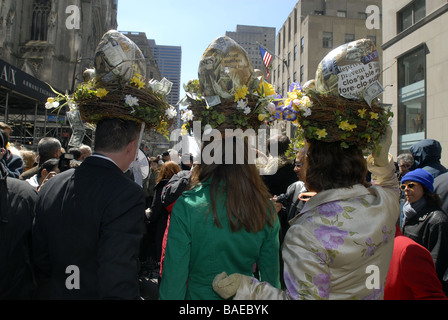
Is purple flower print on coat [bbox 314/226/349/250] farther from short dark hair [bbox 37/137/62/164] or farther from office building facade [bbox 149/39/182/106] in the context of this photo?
office building facade [bbox 149/39/182/106]

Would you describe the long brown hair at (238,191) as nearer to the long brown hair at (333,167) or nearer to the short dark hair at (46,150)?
the long brown hair at (333,167)

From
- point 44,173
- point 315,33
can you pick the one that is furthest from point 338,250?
point 315,33

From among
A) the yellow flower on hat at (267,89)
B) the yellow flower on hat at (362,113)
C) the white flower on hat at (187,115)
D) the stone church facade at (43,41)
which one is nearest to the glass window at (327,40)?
the stone church facade at (43,41)

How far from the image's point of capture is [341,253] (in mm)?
1652

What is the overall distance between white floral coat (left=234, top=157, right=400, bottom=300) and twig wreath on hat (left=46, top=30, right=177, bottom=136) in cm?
145

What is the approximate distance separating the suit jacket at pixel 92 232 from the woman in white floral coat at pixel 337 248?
0.54m

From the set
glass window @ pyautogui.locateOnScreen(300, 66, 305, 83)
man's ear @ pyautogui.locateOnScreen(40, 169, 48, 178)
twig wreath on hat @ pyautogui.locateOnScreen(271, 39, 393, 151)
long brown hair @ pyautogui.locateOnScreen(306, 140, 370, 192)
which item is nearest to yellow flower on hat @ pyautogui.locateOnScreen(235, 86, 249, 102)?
twig wreath on hat @ pyautogui.locateOnScreen(271, 39, 393, 151)

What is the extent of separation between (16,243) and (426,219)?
3.72 meters

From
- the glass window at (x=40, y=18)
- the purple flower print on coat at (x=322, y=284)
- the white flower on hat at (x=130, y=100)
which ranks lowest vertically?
the purple flower print on coat at (x=322, y=284)

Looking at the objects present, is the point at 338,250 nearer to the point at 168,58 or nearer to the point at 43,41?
the point at 43,41

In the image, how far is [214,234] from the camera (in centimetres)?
193

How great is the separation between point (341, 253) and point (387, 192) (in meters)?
0.58

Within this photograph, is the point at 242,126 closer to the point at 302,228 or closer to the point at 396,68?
the point at 302,228

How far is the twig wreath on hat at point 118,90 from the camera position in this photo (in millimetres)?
2400
